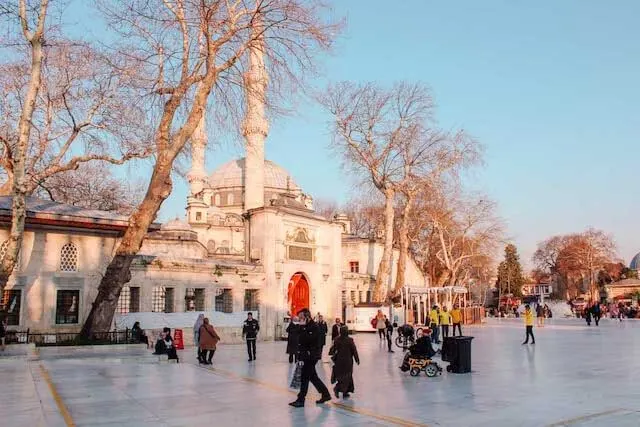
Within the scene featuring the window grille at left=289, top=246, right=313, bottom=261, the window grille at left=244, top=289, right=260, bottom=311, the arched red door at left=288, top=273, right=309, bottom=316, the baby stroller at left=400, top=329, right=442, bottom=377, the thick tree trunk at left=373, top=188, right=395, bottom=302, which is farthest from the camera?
the thick tree trunk at left=373, top=188, right=395, bottom=302

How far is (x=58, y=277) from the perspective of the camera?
19766mm

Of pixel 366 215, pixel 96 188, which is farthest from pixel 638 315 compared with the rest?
pixel 96 188

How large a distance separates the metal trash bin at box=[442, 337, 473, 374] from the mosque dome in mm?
54403

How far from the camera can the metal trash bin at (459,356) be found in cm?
1323

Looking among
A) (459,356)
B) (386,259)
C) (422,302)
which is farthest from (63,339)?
(422,302)

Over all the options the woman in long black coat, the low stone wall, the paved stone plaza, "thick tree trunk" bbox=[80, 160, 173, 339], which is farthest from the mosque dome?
the woman in long black coat

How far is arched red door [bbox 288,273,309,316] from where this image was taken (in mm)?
29297

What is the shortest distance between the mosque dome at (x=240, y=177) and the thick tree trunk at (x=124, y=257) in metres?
48.6

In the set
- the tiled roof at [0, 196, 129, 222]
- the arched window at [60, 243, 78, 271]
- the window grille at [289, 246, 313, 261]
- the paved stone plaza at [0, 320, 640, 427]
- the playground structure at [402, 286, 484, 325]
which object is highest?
the tiled roof at [0, 196, 129, 222]

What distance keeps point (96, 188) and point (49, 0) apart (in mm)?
24866

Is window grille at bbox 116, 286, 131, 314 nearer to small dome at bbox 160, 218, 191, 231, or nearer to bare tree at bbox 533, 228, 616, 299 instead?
small dome at bbox 160, 218, 191, 231

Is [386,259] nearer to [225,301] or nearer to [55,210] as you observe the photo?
[225,301]

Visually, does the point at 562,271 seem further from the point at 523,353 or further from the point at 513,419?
the point at 513,419

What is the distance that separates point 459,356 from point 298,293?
17245mm
